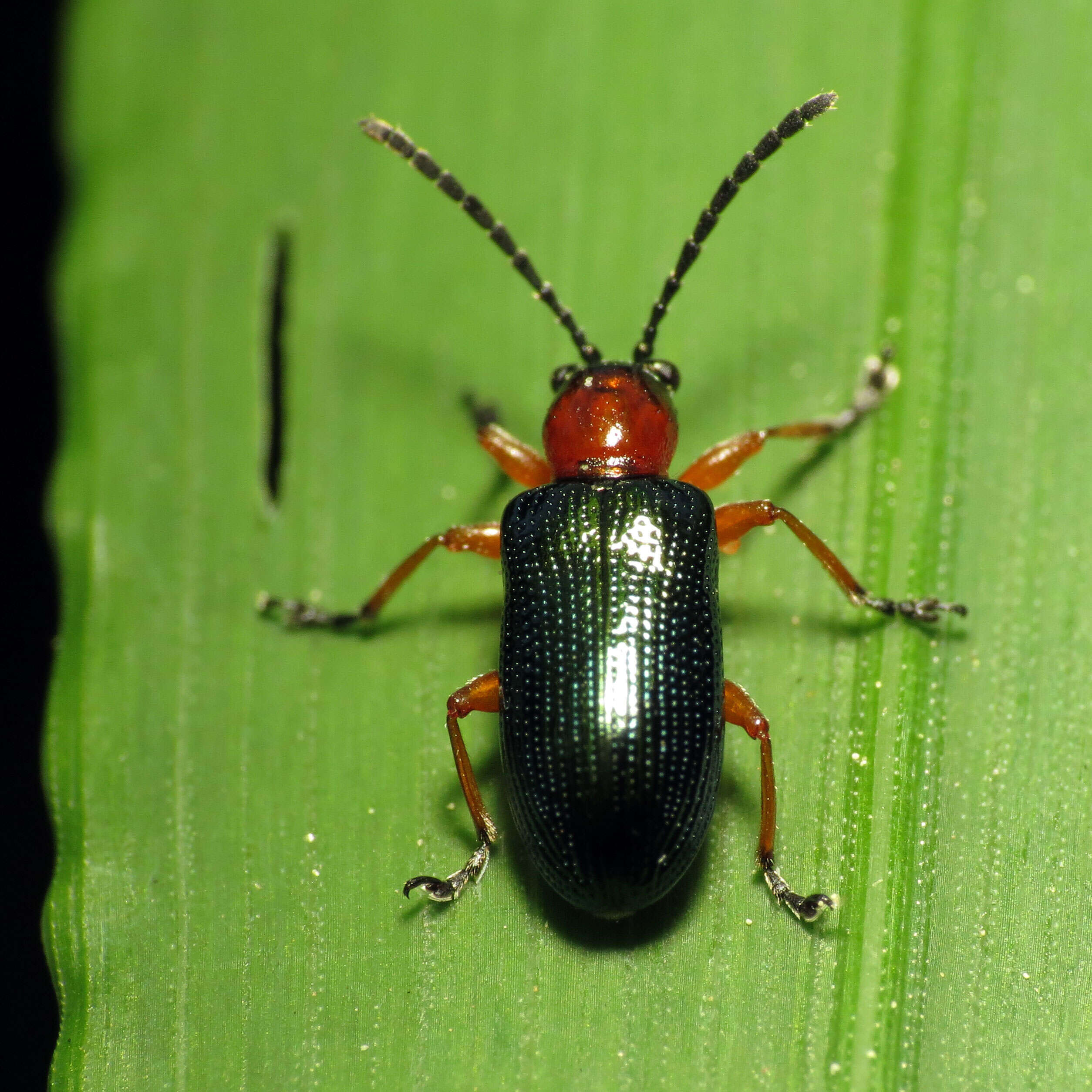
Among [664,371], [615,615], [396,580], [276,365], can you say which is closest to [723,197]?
[664,371]

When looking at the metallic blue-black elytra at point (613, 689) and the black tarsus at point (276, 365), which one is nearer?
the metallic blue-black elytra at point (613, 689)

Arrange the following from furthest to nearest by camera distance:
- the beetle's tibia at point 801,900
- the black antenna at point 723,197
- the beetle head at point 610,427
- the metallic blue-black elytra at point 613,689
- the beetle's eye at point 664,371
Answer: the beetle's eye at point 664,371 < the beetle head at point 610,427 < the black antenna at point 723,197 < the beetle's tibia at point 801,900 < the metallic blue-black elytra at point 613,689

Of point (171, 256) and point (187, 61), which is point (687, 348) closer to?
point (171, 256)

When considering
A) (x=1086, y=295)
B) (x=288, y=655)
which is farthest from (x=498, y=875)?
(x=1086, y=295)

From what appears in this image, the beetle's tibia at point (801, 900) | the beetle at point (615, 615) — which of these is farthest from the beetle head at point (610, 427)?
the beetle's tibia at point (801, 900)

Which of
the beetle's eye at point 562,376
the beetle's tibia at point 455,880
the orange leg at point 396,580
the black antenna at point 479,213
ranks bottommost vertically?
the beetle's tibia at point 455,880

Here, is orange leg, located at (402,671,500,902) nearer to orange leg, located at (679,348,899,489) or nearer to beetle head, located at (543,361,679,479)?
beetle head, located at (543,361,679,479)

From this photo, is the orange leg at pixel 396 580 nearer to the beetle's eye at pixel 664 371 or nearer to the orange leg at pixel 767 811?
the beetle's eye at pixel 664 371

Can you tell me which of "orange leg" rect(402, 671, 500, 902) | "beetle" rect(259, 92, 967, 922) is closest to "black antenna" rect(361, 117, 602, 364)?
"beetle" rect(259, 92, 967, 922)

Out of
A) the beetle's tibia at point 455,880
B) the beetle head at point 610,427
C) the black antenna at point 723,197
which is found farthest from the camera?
the beetle head at point 610,427
